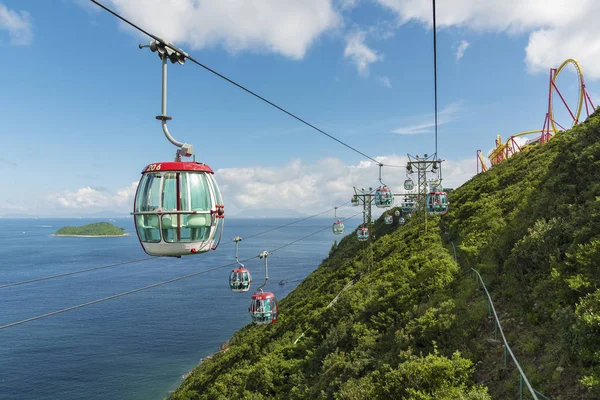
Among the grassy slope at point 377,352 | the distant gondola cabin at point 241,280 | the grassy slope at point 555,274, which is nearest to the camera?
the grassy slope at point 555,274

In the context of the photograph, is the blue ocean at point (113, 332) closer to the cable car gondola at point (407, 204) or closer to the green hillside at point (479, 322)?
the cable car gondola at point (407, 204)

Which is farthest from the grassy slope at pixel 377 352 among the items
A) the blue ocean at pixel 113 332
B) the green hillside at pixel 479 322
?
the blue ocean at pixel 113 332

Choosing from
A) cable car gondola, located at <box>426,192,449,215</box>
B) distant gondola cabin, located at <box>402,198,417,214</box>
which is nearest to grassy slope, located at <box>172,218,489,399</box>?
cable car gondola, located at <box>426,192,449,215</box>

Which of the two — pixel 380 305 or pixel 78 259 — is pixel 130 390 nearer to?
pixel 380 305

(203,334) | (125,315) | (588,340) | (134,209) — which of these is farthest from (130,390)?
(588,340)

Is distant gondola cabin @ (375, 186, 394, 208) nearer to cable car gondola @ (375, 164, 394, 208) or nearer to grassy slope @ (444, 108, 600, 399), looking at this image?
cable car gondola @ (375, 164, 394, 208)

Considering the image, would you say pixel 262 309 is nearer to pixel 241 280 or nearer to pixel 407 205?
pixel 241 280
